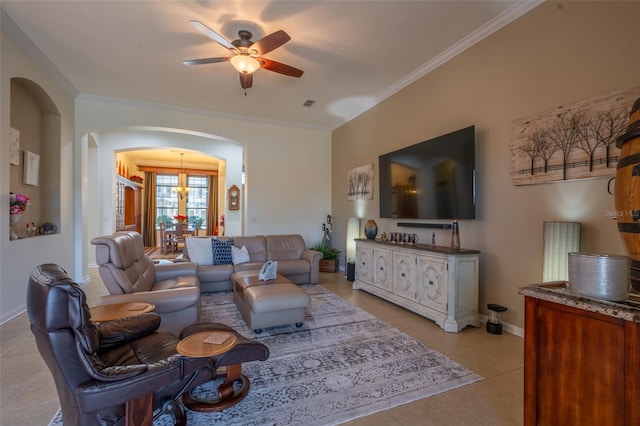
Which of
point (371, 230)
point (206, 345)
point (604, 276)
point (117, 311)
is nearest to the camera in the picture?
point (604, 276)

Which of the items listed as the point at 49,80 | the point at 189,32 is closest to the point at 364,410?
the point at 189,32

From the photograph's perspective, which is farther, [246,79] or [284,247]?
[284,247]

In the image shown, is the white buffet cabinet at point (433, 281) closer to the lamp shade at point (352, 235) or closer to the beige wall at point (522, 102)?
the beige wall at point (522, 102)

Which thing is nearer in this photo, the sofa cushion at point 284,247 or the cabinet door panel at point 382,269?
the cabinet door panel at point 382,269

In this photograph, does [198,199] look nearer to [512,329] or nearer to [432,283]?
[432,283]

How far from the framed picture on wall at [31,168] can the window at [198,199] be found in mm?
7162

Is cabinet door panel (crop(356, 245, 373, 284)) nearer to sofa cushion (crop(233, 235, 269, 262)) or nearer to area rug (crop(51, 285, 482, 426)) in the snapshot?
area rug (crop(51, 285, 482, 426))

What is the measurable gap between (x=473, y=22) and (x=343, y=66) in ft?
5.41

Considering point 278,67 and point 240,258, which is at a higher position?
point 278,67

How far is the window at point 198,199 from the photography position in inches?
455

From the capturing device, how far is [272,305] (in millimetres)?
3072

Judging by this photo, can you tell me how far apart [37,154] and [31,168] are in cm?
36

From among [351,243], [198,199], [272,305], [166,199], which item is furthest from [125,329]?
[166,199]

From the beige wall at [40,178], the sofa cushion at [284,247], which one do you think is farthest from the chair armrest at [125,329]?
the sofa cushion at [284,247]
